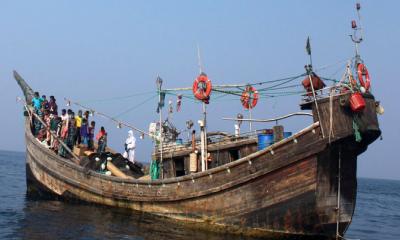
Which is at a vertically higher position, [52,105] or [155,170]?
[52,105]

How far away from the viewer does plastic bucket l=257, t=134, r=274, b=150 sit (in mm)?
14273

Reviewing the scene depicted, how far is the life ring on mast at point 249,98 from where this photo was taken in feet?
56.6

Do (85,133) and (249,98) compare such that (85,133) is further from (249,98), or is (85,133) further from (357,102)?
(357,102)

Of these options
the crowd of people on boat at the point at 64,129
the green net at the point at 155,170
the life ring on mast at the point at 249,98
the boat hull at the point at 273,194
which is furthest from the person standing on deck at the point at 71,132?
the life ring on mast at the point at 249,98

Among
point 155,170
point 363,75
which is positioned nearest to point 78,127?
point 155,170

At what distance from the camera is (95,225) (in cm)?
1605

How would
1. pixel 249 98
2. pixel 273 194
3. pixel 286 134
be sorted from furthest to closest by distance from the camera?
1. pixel 249 98
2. pixel 286 134
3. pixel 273 194

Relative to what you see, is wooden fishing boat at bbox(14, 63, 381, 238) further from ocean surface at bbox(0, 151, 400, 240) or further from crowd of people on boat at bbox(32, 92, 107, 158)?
crowd of people on boat at bbox(32, 92, 107, 158)

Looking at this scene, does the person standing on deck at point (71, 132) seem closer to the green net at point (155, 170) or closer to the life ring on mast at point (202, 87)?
the green net at point (155, 170)

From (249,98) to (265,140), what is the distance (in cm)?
331

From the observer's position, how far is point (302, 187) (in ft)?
43.9

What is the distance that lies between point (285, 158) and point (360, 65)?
3.60 meters

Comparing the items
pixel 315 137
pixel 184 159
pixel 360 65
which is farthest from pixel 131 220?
pixel 360 65

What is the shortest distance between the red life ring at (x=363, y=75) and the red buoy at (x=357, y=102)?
1004 mm
